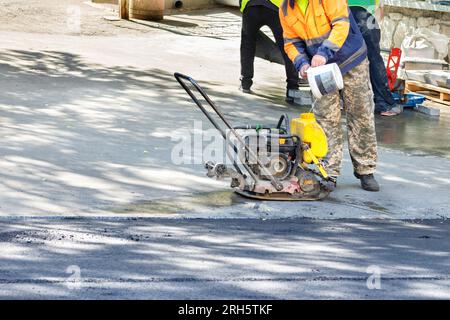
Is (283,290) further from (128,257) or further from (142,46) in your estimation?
(142,46)

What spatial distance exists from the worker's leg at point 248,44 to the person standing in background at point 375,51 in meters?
1.49

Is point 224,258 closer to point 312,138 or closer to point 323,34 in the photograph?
point 312,138

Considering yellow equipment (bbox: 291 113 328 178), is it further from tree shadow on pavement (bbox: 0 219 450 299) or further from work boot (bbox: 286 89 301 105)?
work boot (bbox: 286 89 301 105)

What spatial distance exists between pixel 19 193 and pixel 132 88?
177 inches

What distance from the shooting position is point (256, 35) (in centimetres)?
1322

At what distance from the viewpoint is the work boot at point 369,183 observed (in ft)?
29.9

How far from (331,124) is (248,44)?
4298 millimetres

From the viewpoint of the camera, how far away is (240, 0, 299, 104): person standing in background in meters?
12.8

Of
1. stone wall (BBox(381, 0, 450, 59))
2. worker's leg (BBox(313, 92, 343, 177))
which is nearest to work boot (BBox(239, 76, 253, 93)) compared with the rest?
stone wall (BBox(381, 0, 450, 59))

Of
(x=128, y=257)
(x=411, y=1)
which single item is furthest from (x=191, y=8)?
(x=128, y=257)

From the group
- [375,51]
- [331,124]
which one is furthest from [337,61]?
[375,51]

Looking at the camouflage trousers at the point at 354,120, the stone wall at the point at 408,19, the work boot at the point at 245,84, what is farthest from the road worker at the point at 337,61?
the stone wall at the point at 408,19

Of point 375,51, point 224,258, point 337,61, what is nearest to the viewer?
point 224,258
